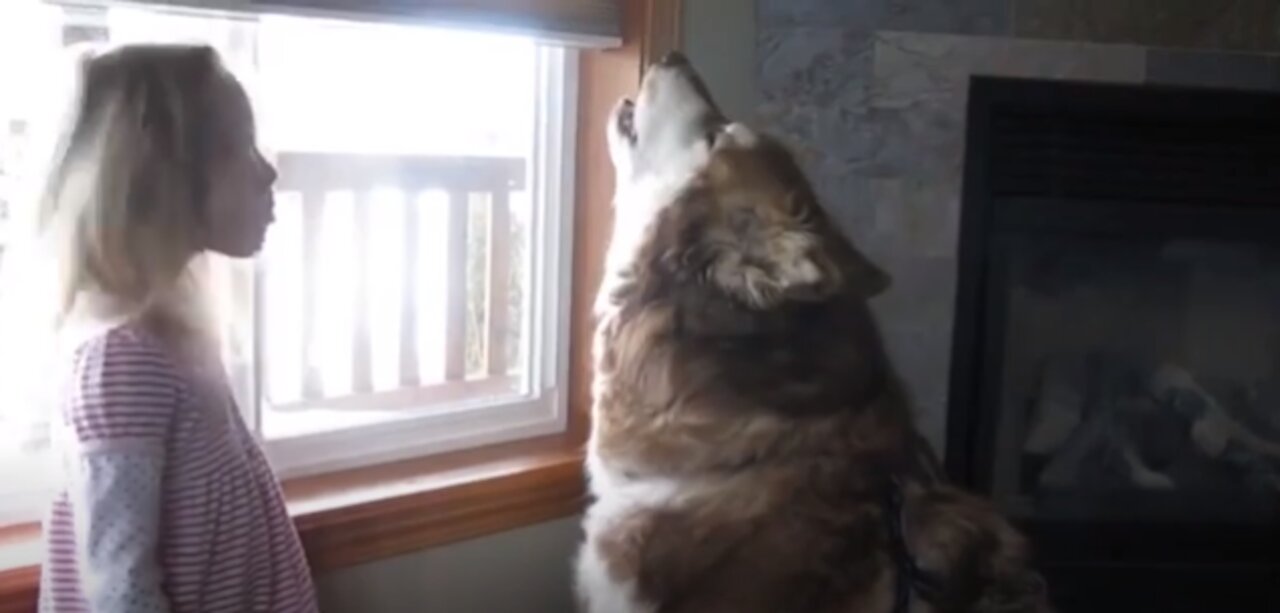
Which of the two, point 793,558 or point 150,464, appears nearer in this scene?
point 150,464

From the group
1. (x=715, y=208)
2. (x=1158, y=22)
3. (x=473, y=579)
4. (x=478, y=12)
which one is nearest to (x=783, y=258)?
(x=715, y=208)

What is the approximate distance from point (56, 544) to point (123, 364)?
0.76 feet

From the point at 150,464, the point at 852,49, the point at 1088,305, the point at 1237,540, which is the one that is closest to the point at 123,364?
the point at 150,464

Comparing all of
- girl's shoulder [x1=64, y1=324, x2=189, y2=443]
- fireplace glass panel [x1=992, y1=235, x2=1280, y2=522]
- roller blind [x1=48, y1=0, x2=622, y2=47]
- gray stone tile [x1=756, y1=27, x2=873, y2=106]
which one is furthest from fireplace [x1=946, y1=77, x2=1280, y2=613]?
girl's shoulder [x1=64, y1=324, x2=189, y2=443]

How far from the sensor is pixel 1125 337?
277cm

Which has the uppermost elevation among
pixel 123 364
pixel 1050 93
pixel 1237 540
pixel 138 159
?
pixel 1050 93

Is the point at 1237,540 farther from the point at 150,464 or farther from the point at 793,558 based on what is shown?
the point at 150,464

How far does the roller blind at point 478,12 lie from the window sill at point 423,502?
0.67 meters

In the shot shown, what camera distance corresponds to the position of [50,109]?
1461mm

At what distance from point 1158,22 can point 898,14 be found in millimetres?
521

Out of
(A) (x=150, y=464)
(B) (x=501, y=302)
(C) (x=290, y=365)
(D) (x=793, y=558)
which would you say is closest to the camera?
(A) (x=150, y=464)

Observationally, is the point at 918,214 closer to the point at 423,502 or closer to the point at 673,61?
the point at 673,61

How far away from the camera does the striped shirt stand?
1338mm

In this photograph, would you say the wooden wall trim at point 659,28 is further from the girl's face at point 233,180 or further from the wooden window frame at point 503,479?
the girl's face at point 233,180
